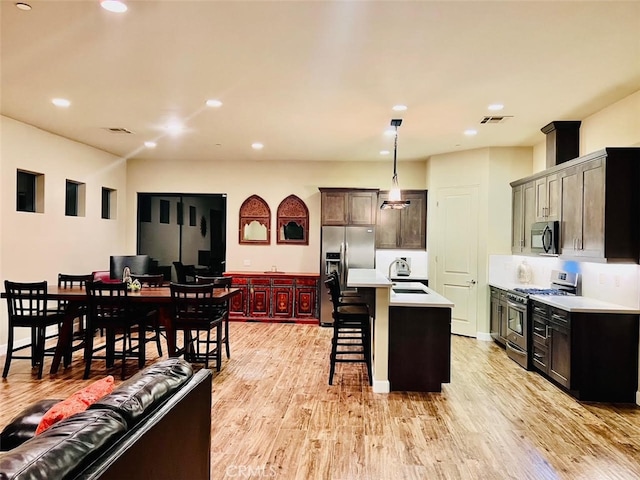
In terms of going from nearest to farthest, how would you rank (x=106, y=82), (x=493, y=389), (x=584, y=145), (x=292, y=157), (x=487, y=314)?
(x=106, y=82)
(x=493, y=389)
(x=584, y=145)
(x=487, y=314)
(x=292, y=157)

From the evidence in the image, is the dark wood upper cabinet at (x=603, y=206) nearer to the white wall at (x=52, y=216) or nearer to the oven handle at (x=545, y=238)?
the oven handle at (x=545, y=238)

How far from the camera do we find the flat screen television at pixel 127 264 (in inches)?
265

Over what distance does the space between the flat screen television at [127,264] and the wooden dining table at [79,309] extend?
→ 1.82m

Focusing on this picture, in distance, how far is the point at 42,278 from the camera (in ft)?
19.5

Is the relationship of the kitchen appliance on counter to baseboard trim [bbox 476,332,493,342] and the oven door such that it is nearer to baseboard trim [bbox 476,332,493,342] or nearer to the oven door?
the oven door

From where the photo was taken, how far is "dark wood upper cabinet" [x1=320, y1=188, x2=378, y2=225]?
7.55 metres

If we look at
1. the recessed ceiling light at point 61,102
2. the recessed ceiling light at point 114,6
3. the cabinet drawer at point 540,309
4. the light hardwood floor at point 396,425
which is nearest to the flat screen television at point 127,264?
the light hardwood floor at point 396,425

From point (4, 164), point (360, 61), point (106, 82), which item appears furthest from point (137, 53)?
point (4, 164)

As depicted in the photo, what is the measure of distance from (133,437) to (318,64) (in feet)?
9.91

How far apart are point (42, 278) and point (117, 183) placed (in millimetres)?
2564

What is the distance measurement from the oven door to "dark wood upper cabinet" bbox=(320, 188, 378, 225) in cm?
285

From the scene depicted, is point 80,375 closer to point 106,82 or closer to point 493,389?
point 106,82

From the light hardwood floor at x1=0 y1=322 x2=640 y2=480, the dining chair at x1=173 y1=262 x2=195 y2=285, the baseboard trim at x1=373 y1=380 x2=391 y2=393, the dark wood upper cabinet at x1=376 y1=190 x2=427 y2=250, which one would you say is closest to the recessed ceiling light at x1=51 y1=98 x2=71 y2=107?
the light hardwood floor at x1=0 y1=322 x2=640 y2=480

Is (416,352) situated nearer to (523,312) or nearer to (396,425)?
(396,425)
